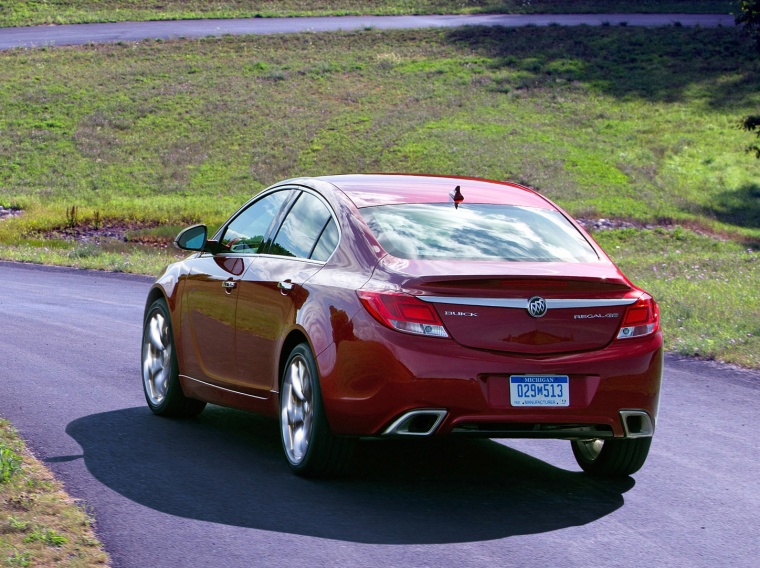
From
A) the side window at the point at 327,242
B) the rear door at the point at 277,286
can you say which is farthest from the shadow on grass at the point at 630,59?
the side window at the point at 327,242

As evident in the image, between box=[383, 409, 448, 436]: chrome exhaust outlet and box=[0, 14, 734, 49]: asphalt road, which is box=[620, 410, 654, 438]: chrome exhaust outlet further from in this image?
box=[0, 14, 734, 49]: asphalt road

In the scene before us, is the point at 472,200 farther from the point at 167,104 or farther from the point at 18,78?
the point at 18,78

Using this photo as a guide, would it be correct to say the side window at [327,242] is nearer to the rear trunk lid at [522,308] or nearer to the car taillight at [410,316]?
the rear trunk lid at [522,308]

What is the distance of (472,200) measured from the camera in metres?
7.44

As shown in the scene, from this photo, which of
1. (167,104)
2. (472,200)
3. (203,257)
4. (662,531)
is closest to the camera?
(662,531)

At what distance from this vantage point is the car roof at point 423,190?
7.35 m

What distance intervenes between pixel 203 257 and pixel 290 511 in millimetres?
2679

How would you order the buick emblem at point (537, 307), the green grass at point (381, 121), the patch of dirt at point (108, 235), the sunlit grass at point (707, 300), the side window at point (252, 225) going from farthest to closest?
the green grass at point (381, 121) → the patch of dirt at point (108, 235) → the sunlit grass at point (707, 300) → the side window at point (252, 225) → the buick emblem at point (537, 307)

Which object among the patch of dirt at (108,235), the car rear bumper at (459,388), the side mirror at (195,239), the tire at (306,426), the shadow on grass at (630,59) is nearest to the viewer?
the car rear bumper at (459,388)

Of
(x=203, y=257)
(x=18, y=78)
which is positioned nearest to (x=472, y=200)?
(x=203, y=257)

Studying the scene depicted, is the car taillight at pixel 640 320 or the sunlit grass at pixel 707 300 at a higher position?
the car taillight at pixel 640 320

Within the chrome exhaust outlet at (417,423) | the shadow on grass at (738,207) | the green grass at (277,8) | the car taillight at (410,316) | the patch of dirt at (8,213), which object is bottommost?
the shadow on grass at (738,207)

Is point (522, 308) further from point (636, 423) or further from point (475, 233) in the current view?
point (636, 423)

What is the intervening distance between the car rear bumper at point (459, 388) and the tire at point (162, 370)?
228cm
